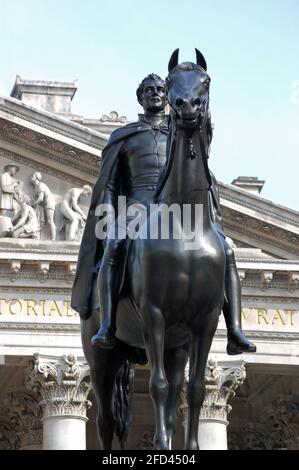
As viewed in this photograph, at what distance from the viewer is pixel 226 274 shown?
562 inches

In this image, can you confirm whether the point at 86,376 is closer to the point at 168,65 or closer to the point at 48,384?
the point at 48,384

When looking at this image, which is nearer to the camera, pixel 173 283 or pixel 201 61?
pixel 173 283

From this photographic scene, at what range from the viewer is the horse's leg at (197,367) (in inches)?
539

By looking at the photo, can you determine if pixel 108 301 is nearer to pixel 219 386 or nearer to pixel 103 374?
pixel 103 374

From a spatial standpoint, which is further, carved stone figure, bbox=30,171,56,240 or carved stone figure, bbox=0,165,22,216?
carved stone figure, bbox=0,165,22,216

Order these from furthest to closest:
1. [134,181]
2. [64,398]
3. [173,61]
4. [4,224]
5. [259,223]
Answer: [259,223] < [4,224] < [64,398] < [134,181] < [173,61]

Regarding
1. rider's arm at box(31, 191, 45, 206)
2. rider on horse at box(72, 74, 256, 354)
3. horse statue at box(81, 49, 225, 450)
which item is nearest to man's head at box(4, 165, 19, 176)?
rider's arm at box(31, 191, 45, 206)

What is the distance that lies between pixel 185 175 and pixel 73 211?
32.3 meters

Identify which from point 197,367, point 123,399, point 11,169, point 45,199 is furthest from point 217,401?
point 197,367

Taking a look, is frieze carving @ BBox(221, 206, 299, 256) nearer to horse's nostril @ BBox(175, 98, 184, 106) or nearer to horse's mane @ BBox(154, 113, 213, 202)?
horse's mane @ BBox(154, 113, 213, 202)

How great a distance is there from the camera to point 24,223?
45812 millimetres

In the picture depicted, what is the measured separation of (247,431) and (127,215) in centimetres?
3725

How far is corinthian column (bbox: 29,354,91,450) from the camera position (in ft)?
144

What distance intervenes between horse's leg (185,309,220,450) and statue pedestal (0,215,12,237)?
3187cm
